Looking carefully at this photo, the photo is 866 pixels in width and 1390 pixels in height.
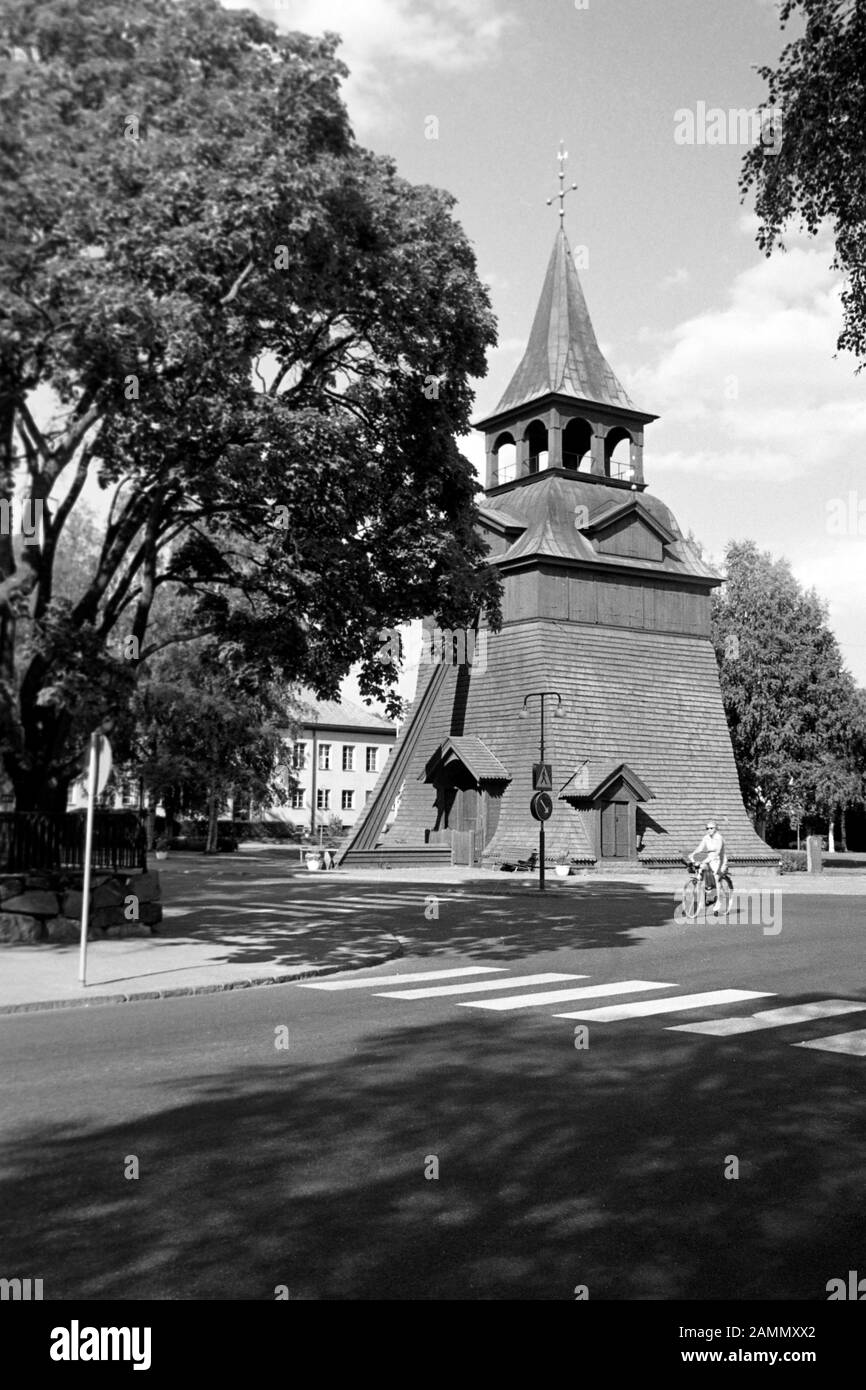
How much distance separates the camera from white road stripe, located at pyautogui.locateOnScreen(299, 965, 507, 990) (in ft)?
43.5

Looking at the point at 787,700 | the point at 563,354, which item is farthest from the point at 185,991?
the point at 787,700

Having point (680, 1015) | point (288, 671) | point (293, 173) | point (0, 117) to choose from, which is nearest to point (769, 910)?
point (288, 671)

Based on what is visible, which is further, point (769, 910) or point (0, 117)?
point (769, 910)

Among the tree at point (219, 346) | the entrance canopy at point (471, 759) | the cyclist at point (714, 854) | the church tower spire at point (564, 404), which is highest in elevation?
the church tower spire at point (564, 404)

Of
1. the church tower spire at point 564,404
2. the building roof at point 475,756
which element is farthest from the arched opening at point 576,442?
the building roof at point 475,756

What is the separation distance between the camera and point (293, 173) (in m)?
14.1

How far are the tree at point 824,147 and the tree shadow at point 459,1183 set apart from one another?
9.68 m

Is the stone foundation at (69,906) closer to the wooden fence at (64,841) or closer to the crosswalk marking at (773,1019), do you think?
the wooden fence at (64,841)

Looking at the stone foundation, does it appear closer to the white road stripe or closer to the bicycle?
the white road stripe

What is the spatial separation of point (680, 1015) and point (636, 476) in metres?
38.9

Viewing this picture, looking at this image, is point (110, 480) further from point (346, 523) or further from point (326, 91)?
point (326, 91)

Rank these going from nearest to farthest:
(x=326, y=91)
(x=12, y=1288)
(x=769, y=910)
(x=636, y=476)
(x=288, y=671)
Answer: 1. (x=12, y=1288)
2. (x=326, y=91)
3. (x=288, y=671)
4. (x=769, y=910)
5. (x=636, y=476)

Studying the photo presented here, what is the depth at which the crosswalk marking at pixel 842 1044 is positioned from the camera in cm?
916

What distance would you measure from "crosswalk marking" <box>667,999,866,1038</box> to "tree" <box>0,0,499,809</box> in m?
8.78
